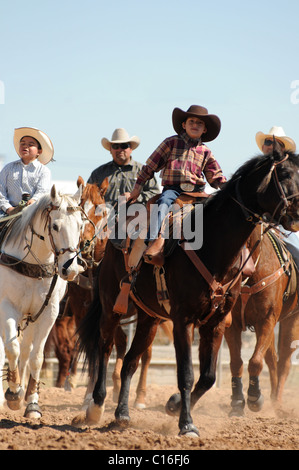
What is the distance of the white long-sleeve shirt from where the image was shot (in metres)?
8.54

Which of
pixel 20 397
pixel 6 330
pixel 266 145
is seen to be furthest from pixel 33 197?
pixel 266 145

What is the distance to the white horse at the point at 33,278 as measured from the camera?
23.8ft

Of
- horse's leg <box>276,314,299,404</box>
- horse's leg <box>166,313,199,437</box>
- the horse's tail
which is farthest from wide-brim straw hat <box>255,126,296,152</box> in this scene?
horse's leg <box>166,313,199,437</box>

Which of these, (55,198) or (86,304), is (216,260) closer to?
(55,198)

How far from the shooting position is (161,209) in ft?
22.7

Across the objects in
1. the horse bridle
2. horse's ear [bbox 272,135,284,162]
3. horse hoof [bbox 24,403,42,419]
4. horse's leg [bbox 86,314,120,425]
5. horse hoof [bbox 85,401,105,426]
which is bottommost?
horse hoof [bbox 24,403,42,419]

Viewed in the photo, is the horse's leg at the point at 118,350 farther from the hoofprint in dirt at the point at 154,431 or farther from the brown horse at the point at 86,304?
the hoofprint in dirt at the point at 154,431

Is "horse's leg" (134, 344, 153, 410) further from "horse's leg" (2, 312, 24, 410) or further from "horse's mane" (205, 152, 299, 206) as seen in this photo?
"horse's mane" (205, 152, 299, 206)

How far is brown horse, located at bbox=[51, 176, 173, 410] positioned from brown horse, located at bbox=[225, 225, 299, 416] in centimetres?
149

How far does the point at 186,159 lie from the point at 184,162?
37 millimetres

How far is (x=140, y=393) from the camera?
9664 mm

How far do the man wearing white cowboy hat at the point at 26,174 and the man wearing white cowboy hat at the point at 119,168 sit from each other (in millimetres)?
1618

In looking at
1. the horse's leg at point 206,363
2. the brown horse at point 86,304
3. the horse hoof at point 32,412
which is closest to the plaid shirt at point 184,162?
the brown horse at point 86,304

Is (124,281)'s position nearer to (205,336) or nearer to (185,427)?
(205,336)
